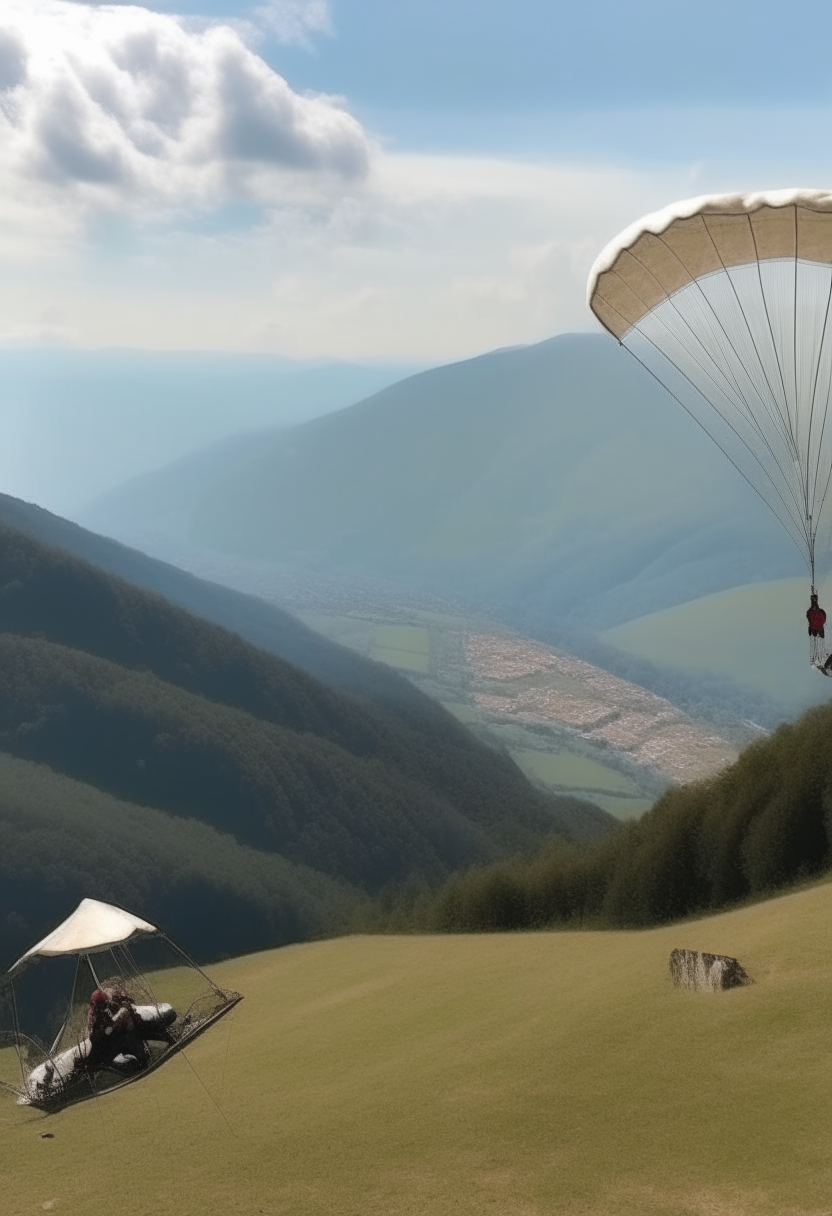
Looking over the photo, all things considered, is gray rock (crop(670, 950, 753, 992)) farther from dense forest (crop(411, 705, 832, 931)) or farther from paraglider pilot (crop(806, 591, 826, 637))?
dense forest (crop(411, 705, 832, 931))

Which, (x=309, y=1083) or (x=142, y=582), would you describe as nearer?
(x=309, y=1083)

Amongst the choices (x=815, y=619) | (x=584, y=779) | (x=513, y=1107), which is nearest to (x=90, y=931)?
(x=513, y=1107)

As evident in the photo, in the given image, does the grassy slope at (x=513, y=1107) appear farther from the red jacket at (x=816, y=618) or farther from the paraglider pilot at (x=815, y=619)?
the red jacket at (x=816, y=618)

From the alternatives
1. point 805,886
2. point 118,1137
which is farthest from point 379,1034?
point 805,886

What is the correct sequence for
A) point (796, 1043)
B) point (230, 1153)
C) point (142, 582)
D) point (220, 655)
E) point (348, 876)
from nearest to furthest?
point (796, 1043) < point (230, 1153) < point (348, 876) < point (220, 655) < point (142, 582)

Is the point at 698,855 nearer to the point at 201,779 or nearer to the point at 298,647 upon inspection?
the point at 201,779

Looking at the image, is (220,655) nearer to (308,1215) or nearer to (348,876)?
(348,876)

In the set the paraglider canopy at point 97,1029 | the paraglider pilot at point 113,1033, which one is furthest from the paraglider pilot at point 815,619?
the paraglider pilot at point 113,1033

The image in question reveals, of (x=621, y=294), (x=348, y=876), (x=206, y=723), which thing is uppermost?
(x=621, y=294)
